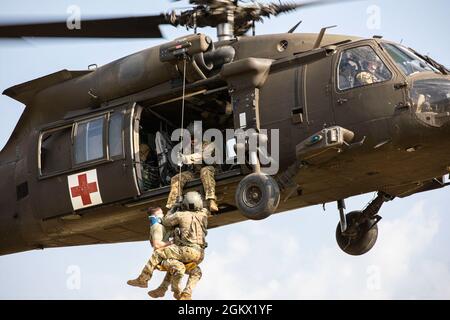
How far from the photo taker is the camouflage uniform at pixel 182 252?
14.9 meters

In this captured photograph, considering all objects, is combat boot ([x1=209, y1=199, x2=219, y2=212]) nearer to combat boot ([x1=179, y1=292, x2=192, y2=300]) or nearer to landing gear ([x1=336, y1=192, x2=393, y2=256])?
combat boot ([x1=179, y1=292, x2=192, y2=300])

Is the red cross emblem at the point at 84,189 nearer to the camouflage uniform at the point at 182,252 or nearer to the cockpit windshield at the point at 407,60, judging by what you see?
the camouflage uniform at the point at 182,252

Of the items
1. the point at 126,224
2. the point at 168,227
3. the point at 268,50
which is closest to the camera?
the point at 168,227

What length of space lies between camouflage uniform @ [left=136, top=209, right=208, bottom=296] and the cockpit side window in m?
2.72

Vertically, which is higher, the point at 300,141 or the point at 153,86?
the point at 153,86

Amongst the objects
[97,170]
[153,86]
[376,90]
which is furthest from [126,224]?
[376,90]

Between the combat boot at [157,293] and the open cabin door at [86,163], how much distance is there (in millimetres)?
2100

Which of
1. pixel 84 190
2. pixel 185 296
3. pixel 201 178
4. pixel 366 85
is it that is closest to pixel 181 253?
pixel 185 296

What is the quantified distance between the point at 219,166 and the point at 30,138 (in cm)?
338

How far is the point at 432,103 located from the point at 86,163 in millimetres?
5332

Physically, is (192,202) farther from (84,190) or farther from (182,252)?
(84,190)

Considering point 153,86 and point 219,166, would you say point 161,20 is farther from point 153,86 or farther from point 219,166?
point 219,166

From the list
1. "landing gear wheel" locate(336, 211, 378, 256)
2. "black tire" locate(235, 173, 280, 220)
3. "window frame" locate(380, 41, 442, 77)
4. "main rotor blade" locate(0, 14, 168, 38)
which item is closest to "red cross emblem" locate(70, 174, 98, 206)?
"main rotor blade" locate(0, 14, 168, 38)

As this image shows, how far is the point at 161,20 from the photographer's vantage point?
57.1 feet
